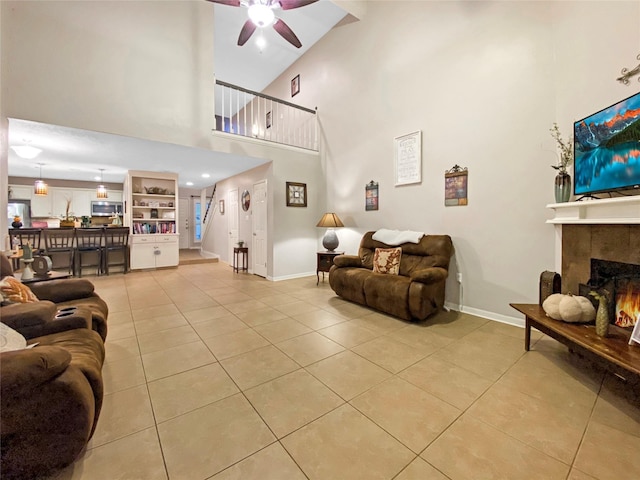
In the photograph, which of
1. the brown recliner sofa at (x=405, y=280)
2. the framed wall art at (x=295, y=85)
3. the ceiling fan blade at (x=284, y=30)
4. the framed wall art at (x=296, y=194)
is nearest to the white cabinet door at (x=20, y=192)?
the framed wall art at (x=296, y=194)

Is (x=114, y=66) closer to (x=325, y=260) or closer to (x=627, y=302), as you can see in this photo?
(x=325, y=260)

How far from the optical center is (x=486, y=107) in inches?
125

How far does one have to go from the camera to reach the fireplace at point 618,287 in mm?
1993

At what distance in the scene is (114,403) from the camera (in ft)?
5.63

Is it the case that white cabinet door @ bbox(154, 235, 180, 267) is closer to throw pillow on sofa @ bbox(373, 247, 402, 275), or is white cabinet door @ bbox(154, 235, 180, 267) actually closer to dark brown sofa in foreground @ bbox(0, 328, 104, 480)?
throw pillow on sofa @ bbox(373, 247, 402, 275)

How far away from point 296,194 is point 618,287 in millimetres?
4716

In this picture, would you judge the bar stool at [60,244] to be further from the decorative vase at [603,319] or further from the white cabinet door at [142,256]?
the decorative vase at [603,319]

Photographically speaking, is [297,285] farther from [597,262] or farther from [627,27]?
[627,27]

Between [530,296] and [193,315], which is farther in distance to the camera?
[193,315]

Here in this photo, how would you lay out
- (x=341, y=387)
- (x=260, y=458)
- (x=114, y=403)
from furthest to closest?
(x=341, y=387) < (x=114, y=403) < (x=260, y=458)

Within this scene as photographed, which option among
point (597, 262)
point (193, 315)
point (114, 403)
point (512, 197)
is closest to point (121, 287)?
point (193, 315)

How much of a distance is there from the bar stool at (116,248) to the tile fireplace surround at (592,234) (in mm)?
7791

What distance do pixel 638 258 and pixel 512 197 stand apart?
1236 millimetres

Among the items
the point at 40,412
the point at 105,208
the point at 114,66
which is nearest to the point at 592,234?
the point at 40,412
